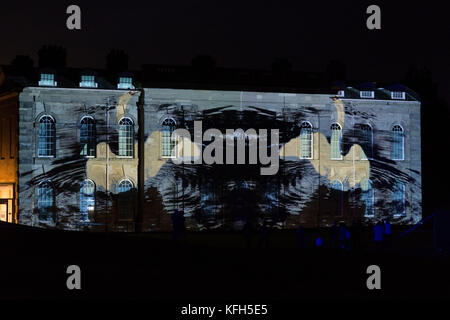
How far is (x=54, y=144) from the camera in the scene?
39188 millimetres

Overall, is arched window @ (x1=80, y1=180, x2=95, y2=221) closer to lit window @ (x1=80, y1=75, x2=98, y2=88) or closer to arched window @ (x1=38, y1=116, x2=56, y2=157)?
arched window @ (x1=38, y1=116, x2=56, y2=157)

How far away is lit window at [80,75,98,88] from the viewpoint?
131 feet

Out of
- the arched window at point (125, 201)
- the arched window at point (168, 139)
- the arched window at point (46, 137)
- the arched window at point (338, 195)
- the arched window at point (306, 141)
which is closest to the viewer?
the arched window at point (46, 137)

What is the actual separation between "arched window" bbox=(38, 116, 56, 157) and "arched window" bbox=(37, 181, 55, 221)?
5.45 feet

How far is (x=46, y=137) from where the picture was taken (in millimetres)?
39156

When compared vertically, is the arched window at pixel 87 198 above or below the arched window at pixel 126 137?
below

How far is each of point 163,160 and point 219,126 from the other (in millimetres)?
3817

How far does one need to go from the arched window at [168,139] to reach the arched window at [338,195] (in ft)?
32.9

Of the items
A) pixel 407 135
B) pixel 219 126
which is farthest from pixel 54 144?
pixel 407 135

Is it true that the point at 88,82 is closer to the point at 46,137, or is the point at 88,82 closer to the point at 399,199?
the point at 46,137

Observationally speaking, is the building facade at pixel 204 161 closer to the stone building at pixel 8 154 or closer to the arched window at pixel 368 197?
the arched window at pixel 368 197

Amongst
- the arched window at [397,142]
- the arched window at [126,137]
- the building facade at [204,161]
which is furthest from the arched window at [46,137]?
the arched window at [397,142]

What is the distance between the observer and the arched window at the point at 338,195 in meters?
43.2
